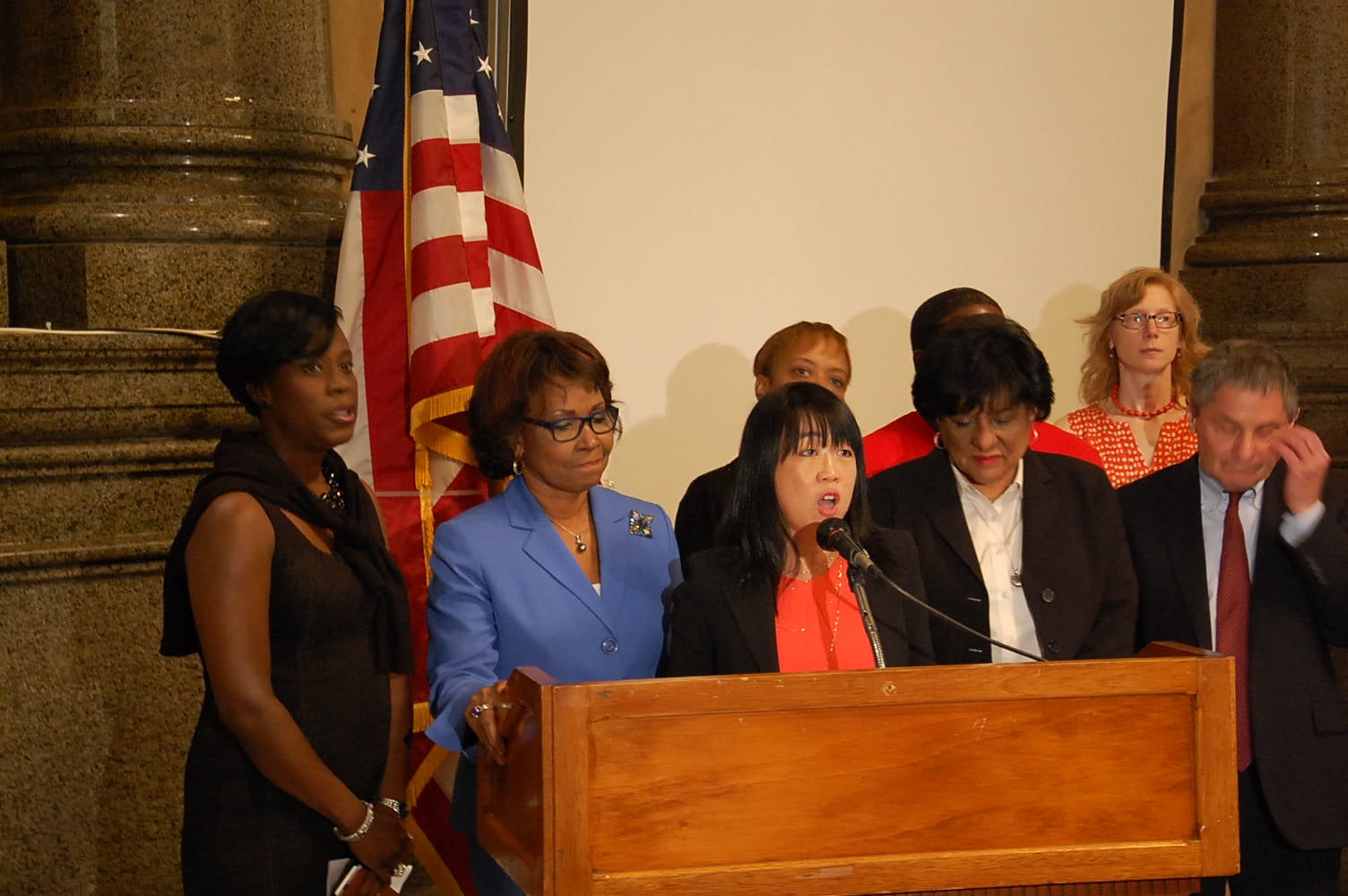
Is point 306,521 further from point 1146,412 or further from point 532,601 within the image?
point 1146,412

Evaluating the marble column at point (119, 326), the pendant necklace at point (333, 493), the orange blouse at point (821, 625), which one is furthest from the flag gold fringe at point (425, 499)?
the orange blouse at point (821, 625)

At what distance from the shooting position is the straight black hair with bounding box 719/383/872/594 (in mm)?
2342

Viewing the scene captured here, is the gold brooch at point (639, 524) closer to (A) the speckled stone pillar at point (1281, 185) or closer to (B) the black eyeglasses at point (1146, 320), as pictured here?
(B) the black eyeglasses at point (1146, 320)

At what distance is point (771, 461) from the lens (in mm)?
2346

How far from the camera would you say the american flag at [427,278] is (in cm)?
329

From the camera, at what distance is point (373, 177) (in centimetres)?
341

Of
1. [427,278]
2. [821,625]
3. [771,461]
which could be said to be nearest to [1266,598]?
[821,625]

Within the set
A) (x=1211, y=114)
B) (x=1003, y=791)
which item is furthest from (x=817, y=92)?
(x=1003, y=791)

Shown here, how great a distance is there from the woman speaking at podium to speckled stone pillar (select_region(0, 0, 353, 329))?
5.18 ft

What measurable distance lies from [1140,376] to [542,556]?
1.77m

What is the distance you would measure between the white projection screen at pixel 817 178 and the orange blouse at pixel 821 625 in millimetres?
1829

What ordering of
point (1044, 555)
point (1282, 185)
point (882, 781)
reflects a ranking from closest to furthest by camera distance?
point (882, 781) → point (1044, 555) → point (1282, 185)

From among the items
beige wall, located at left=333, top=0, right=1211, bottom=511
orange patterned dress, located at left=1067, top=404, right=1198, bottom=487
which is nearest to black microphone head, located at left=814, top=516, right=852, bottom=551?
orange patterned dress, located at left=1067, top=404, right=1198, bottom=487

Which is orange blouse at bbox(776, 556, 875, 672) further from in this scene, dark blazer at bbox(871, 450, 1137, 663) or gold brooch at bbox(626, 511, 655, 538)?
gold brooch at bbox(626, 511, 655, 538)
